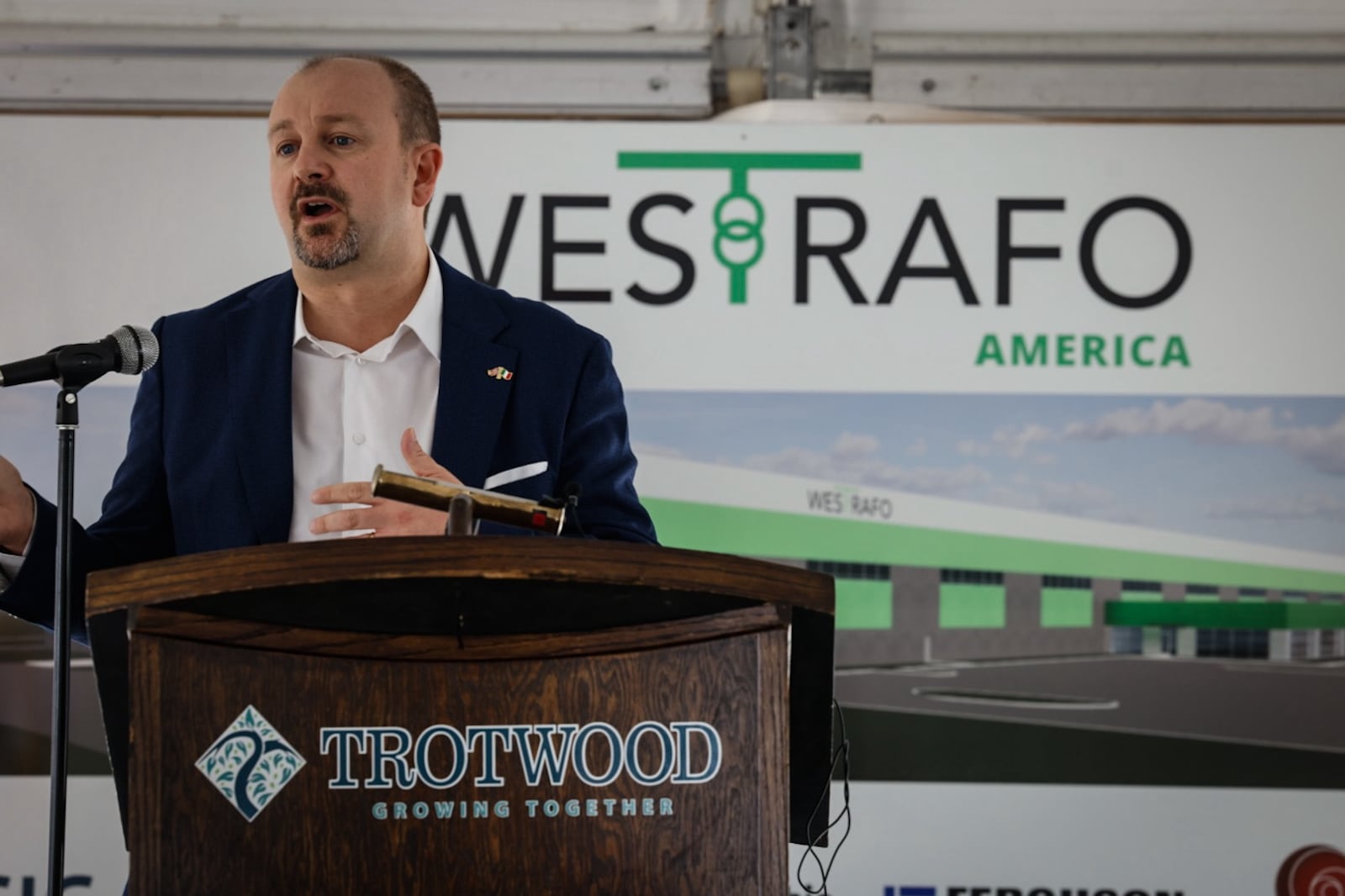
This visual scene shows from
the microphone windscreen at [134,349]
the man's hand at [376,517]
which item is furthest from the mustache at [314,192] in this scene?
the man's hand at [376,517]

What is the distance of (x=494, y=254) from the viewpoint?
3592 millimetres

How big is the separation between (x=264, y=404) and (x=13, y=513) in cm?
39

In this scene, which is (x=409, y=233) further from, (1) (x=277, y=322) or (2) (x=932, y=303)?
(2) (x=932, y=303)

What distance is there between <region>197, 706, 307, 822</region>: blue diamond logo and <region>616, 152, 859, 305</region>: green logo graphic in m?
2.45

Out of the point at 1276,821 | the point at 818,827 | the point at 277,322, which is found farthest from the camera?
the point at 1276,821

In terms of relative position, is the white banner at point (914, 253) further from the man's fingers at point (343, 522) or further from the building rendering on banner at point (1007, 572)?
the man's fingers at point (343, 522)

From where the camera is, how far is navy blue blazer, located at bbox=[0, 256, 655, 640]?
189 cm

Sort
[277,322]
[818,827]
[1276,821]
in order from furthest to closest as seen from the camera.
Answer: [1276,821], [277,322], [818,827]

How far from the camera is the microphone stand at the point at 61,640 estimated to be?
1.61 metres

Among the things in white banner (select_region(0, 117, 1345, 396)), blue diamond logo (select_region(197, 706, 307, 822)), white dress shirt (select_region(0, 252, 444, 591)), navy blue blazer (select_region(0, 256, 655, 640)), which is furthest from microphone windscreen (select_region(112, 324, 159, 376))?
white banner (select_region(0, 117, 1345, 396))

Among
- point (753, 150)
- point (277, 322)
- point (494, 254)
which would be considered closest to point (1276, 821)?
point (753, 150)

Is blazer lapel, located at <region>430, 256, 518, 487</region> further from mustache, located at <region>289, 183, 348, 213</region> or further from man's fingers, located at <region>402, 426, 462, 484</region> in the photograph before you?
man's fingers, located at <region>402, 426, 462, 484</region>

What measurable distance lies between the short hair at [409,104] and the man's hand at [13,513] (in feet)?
2.64

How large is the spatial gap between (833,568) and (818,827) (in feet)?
6.67
